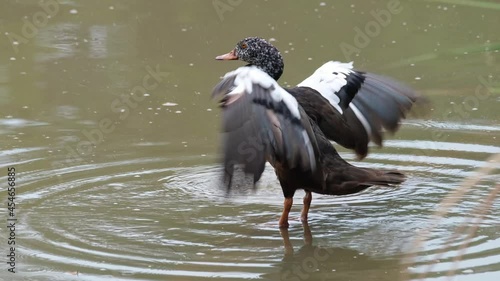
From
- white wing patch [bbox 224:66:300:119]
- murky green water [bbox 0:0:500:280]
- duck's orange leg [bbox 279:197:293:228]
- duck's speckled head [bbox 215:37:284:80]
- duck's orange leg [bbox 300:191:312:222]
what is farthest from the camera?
duck's speckled head [bbox 215:37:284:80]

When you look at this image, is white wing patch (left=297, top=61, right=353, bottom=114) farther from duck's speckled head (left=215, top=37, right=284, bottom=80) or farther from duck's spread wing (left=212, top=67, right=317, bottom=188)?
duck's spread wing (left=212, top=67, right=317, bottom=188)

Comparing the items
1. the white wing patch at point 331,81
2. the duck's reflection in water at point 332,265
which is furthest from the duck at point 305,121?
the duck's reflection in water at point 332,265

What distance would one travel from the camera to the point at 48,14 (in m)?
12.3

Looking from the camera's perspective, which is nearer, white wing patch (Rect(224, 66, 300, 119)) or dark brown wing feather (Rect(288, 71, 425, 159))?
white wing patch (Rect(224, 66, 300, 119))

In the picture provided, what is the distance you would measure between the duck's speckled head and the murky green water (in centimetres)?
95

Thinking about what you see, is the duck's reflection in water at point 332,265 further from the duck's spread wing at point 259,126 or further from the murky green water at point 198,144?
the duck's spread wing at point 259,126

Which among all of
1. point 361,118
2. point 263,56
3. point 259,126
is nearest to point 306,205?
point 361,118

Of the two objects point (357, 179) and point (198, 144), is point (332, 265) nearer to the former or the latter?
point (357, 179)

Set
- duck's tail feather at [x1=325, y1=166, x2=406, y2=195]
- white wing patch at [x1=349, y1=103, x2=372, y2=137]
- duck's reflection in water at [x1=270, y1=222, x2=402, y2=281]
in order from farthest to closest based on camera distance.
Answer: white wing patch at [x1=349, y1=103, x2=372, y2=137] → duck's tail feather at [x1=325, y1=166, x2=406, y2=195] → duck's reflection in water at [x1=270, y1=222, x2=402, y2=281]

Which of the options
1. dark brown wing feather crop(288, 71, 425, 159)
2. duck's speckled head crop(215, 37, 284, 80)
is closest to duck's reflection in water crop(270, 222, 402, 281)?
dark brown wing feather crop(288, 71, 425, 159)

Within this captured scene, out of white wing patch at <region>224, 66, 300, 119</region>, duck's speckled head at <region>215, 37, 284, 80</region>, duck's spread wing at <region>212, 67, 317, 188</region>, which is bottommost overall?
duck's spread wing at <region>212, 67, 317, 188</region>

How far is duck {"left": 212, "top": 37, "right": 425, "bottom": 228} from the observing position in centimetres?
548

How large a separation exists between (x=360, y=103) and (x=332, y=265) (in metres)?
1.49

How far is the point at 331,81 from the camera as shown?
6.76m
